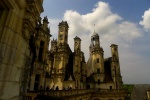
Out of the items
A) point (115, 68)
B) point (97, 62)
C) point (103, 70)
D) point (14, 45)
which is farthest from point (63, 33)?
point (14, 45)

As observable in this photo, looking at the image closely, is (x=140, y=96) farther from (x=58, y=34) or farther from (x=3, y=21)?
(x=3, y=21)

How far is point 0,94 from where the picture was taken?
302 centimetres

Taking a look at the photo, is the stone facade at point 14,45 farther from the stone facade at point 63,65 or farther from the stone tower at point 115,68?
the stone tower at point 115,68

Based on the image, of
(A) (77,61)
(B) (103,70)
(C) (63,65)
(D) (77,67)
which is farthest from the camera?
(B) (103,70)

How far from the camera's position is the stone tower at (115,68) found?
4322cm

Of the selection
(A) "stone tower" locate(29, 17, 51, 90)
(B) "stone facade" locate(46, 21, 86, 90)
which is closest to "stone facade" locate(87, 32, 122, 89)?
(B) "stone facade" locate(46, 21, 86, 90)

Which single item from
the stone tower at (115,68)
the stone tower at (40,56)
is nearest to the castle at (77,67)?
the stone tower at (115,68)

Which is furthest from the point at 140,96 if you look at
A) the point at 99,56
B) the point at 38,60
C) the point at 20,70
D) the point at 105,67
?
the point at 20,70

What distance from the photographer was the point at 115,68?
4594 centimetres

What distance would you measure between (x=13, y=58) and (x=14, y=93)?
0.97 metres

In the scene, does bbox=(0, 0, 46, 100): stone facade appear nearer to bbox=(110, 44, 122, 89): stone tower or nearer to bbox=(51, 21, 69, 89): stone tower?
bbox=(51, 21, 69, 89): stone tower

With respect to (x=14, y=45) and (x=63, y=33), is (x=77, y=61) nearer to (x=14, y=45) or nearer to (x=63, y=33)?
(x=63, y=33)

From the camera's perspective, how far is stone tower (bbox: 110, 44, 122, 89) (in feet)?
142

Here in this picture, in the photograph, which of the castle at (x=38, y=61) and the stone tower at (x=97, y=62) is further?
the stone tower at (x=97, y=62)
